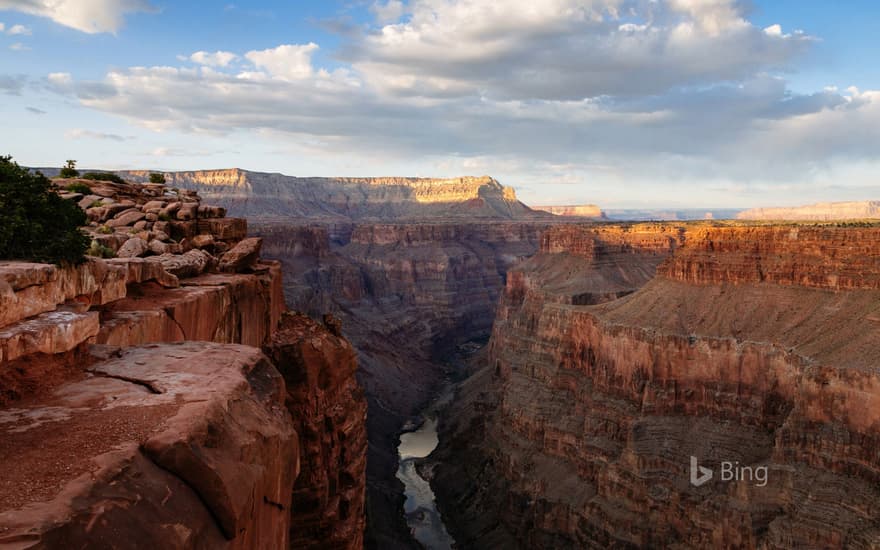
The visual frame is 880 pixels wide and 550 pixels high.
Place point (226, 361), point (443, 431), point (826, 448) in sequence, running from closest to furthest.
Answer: point (226, 361), point (826, 448), point (443, 431)

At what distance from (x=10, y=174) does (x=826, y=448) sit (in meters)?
39.8

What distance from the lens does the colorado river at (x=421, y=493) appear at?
53.6m

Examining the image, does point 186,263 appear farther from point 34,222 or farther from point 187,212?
point 34,222

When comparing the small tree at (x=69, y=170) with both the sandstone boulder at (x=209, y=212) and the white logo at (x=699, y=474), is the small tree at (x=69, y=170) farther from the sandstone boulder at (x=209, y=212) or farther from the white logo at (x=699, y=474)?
the white logo at (x=699, y=474)

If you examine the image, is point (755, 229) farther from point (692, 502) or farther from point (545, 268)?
point (545, 268)

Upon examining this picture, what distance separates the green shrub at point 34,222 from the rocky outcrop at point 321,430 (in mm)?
8903

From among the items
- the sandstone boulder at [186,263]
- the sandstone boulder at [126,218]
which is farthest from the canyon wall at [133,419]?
the sandstone boulder at [126,218]

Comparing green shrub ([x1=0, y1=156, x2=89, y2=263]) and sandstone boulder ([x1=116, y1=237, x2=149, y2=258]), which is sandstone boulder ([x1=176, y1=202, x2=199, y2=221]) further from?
green shrub ([x1=0, y1=156, x2=89, y2=263])

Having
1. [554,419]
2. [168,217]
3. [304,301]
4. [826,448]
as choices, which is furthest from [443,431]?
[168,217]

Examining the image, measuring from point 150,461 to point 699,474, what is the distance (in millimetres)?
41192

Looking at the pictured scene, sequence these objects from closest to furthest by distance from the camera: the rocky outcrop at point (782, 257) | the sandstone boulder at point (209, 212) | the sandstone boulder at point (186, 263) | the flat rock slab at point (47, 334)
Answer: the flat rock slab at point (47, 334) < the sandstone boulder at point (186, 263) < the sandstone boulder at point (209, 212) < the rocky outcrop at point (782, 257)

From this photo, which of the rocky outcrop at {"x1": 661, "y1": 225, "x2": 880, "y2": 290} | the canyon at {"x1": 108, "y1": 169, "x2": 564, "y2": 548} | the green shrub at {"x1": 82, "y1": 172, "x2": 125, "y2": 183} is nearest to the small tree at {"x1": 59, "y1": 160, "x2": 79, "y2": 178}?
the green shrub at {"x1": 82, "y1": 172, "x2": 125, "y2": 183}

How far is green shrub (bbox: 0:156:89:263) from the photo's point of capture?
10367 millimetres

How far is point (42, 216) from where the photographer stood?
11.7m
